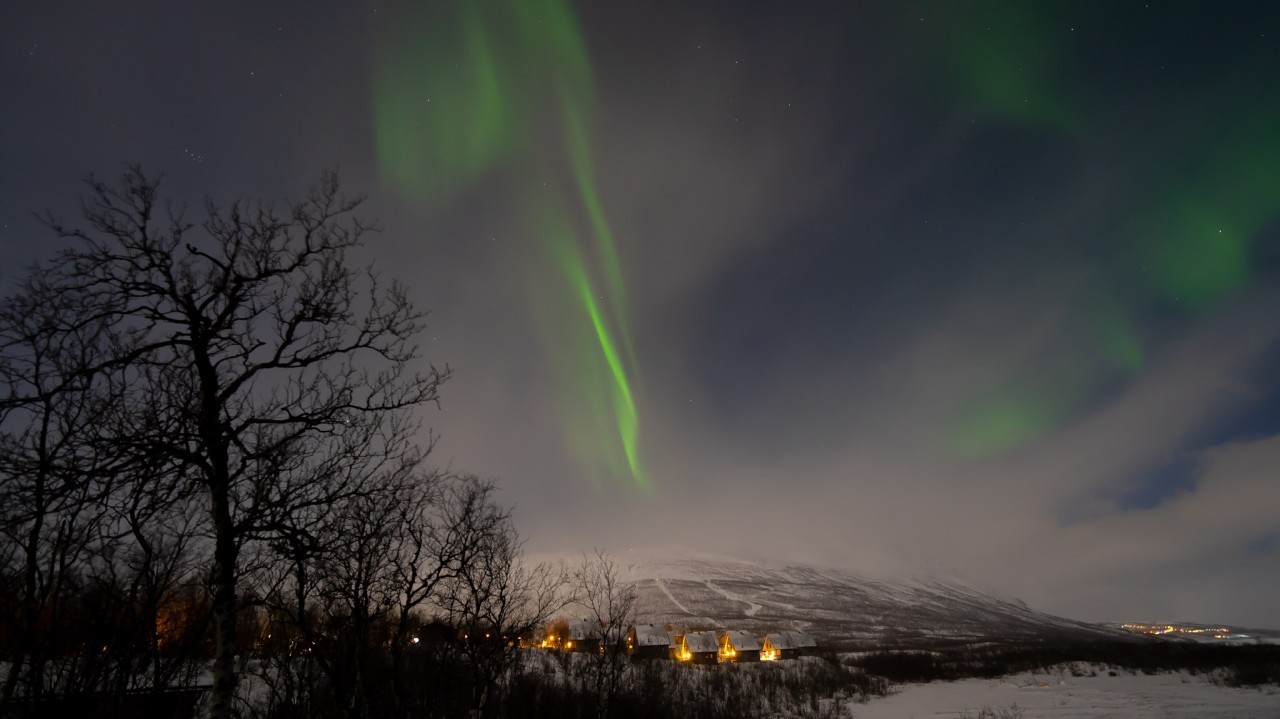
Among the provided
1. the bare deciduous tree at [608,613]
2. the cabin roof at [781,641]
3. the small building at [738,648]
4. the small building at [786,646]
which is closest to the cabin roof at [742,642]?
the small building at [738,648]

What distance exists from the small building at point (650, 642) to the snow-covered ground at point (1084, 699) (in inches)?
1553

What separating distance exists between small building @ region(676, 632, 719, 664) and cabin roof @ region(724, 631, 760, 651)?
6665 mm

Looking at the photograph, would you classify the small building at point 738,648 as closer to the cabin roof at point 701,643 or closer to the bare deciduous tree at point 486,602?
the cabin roof at point 701,643

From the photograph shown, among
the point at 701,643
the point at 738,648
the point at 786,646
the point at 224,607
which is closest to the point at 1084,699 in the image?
the point at 701,643

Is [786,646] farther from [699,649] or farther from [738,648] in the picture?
[699,649]

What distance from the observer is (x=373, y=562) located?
15.2 m

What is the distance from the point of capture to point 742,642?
116 m

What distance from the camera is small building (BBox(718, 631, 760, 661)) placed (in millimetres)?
112938

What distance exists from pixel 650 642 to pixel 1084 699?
2611 inches

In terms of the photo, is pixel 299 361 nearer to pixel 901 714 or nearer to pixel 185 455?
pixel 185 455

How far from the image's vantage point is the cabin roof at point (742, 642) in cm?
11475

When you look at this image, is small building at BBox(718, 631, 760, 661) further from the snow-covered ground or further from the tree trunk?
the tree trunk

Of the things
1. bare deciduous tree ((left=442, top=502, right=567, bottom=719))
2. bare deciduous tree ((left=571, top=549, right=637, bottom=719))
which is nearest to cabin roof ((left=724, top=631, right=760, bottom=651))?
bare deciduous tree ((left=571, top=549, right=637, bottom=719))

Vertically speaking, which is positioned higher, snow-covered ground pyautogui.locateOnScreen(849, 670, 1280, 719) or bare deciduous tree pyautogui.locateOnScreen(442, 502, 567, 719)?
bare deciduous tree pyautogui.locateOnScreen(442, 502, 567, 719)
